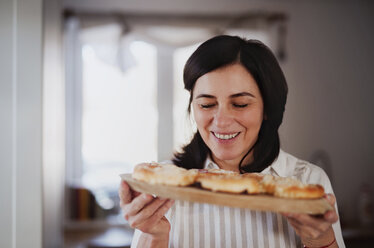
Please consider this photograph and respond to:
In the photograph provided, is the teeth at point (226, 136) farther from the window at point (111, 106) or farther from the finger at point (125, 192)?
the window at point (111, 106)

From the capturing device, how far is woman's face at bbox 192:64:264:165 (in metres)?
0.75

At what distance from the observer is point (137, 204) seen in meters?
0.62

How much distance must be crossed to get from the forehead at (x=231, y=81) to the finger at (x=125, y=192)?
0.28 m

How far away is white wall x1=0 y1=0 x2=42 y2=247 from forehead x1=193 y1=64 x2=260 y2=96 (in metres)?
0.55

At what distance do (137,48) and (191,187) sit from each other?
1914mm

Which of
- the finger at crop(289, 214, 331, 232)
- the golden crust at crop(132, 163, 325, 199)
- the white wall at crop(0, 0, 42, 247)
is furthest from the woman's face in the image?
the white wall at crop(0, 0, 42, 247)

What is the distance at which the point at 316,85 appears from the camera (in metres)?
1.04

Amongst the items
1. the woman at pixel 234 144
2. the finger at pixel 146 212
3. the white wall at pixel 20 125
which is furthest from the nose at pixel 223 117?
the white wall at pixel 20 125

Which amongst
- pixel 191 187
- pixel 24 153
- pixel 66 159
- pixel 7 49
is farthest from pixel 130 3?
pixel 191 187

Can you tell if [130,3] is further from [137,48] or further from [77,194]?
[77,194]

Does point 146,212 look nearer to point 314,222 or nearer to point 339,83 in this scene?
point 314,222

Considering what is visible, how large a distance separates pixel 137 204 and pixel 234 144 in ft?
0.92

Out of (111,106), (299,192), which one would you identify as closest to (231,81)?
(299,192)

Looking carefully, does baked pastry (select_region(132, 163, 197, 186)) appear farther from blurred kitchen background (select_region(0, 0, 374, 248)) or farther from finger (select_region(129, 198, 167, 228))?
blurred kitchen background (select_region(0, 0, 374, 248))
